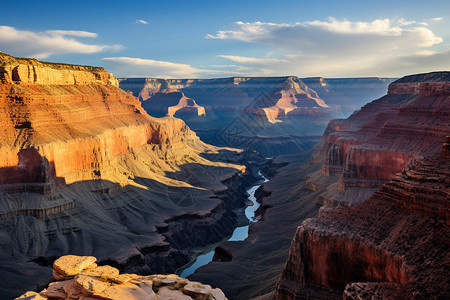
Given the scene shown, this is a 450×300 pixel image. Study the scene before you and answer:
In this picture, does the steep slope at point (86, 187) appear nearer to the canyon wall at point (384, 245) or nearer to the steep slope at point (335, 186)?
the steep slope at point (335, 186)

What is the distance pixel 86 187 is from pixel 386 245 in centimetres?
5450

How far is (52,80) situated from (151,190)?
28130 mm

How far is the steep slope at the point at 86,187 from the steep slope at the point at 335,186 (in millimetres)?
11354

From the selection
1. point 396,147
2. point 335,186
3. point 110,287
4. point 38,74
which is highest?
point 38,74

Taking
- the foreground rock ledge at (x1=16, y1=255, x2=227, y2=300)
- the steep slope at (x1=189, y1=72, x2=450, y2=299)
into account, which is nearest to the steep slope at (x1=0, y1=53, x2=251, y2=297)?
the steep slope at (x1=189, y1=72, x2=450, y2=299)

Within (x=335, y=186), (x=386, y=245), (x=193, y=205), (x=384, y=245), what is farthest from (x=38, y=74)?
(x=386, y=245)

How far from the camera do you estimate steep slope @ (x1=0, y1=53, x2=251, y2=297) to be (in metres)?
54.8

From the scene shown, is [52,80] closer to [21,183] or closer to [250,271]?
[21,183]

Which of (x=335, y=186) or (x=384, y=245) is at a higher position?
(x=384, y=245)

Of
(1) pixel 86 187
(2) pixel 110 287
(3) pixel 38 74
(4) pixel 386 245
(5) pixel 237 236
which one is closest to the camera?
(2) pixel 110 287

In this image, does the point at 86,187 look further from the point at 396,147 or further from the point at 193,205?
the point at 396,147

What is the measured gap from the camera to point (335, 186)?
75750 millimetres

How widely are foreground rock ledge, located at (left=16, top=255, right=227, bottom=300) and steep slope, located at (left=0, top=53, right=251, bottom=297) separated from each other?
Result: 17.7 metres

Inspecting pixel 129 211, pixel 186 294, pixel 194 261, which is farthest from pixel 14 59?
pixel 186 294
